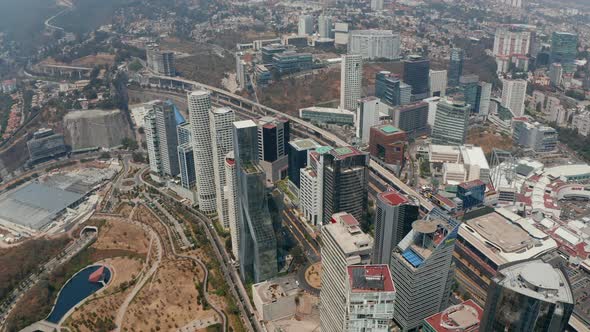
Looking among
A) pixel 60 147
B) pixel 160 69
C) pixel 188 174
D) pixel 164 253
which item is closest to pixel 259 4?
pixel 160 69

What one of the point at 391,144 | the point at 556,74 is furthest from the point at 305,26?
the point at 391,144

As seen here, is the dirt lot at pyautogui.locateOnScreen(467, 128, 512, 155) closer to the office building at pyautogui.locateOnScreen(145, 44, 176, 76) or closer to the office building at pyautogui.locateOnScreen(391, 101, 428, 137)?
the office building at pyautogui.locateOnScreen(391, 101, 428, 137)

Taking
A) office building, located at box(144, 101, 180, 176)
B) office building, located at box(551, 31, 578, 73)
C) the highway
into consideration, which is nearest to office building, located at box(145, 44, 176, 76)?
the highway

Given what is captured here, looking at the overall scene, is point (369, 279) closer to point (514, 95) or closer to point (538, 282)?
point (538, 282)

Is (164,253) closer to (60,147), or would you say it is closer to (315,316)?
(315,316)

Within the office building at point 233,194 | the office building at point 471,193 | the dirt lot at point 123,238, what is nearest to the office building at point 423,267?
the office building at point 233,194

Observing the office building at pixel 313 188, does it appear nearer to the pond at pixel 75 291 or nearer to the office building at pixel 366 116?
the office building at pixel 366 116
